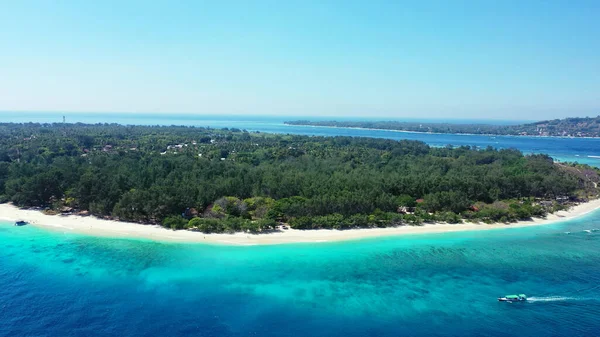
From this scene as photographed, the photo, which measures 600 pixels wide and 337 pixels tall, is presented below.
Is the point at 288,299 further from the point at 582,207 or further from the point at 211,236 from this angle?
the point at 582,207

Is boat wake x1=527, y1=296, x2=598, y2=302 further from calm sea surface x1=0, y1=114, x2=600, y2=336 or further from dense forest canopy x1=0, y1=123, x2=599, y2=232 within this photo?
dense forest canopy x1=0, y1=123, x2=599, y2=232

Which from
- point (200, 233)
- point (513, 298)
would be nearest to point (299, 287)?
point (200, 233)

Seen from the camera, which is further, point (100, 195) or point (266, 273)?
point (100, 195)

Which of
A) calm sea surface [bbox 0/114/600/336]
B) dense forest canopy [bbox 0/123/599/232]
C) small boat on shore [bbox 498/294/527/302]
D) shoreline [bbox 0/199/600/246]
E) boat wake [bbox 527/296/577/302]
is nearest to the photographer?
calm sea surface [bbox 0/114/600/336]

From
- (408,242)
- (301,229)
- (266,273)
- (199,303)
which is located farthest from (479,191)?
(199,303)

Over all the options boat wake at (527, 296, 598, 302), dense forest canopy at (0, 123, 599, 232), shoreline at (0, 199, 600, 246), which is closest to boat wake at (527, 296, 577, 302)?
boat wake at (527, 296, 598, 302)

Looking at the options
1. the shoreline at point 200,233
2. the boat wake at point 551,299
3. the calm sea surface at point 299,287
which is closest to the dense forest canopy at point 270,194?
the shoreline at point 200,233
